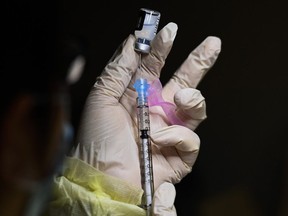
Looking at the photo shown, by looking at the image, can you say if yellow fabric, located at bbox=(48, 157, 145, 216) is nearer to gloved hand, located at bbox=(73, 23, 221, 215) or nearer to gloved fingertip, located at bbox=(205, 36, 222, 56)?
gloved hand, located at bbox=(73, 23, 221, 215)

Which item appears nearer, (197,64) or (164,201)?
(164,201)

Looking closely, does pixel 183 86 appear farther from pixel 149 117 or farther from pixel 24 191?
pixel 24 191

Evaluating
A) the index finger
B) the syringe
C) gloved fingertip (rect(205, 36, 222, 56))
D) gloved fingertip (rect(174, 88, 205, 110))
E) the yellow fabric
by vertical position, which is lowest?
the yellow fabric

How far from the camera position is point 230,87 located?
1.35 metres

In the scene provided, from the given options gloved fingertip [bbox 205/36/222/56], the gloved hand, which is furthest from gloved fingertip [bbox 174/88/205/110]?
gloved fingertip [bbox 205/36/222/56]

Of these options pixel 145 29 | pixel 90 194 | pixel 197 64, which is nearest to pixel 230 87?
pixel 197 64

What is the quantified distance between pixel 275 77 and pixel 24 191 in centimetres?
91

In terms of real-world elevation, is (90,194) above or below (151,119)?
below

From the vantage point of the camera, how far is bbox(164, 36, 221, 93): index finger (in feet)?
3.94

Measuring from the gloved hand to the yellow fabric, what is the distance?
0.09ft

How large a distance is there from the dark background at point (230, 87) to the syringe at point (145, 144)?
7.1 inches

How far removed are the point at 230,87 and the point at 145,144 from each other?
1.09 ft

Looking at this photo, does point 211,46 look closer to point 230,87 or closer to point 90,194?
point 230,87

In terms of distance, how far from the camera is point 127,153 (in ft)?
3.72
